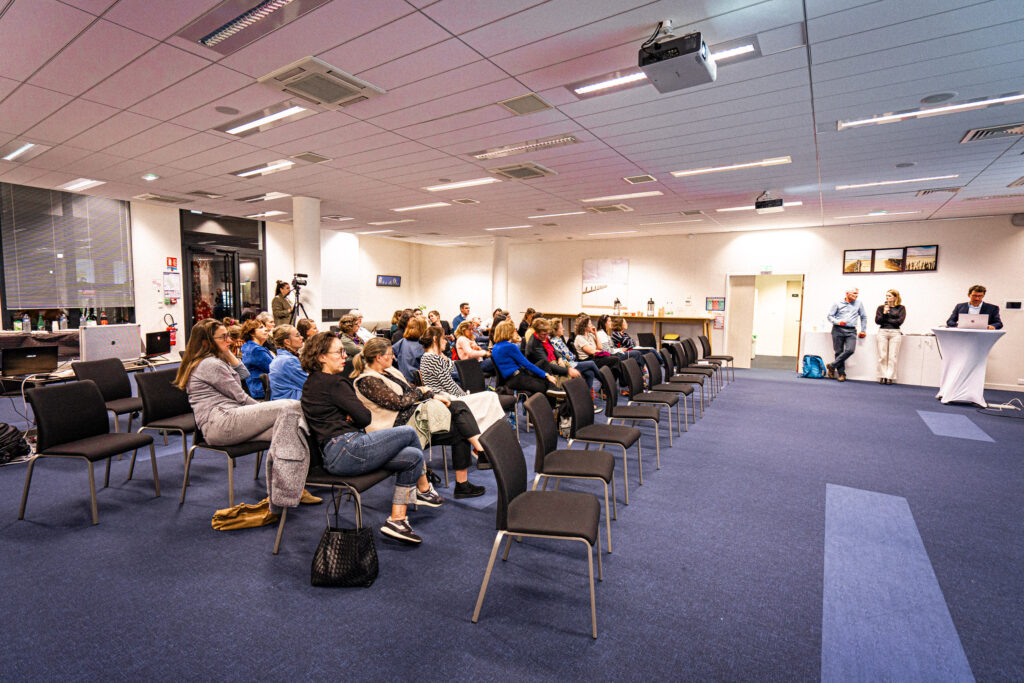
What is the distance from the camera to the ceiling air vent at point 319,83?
3459 mm

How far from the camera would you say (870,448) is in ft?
16.5

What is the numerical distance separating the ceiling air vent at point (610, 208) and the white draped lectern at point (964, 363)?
516 cm

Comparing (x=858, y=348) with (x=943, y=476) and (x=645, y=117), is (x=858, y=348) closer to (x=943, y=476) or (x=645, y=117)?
(x=943, y=476)

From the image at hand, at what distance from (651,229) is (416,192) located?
20.0 feet

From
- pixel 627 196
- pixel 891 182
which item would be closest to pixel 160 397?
pixel 627 196

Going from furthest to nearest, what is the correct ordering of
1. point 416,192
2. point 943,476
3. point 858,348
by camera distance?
1. point 858,348
2. point 416,192
3. point 943,476

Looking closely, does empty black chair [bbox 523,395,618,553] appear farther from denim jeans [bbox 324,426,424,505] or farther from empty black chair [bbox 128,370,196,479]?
empty black chair [bbox 128,370,196,479]

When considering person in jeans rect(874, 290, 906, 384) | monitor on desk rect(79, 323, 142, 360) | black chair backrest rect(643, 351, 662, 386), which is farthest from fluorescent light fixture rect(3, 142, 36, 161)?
person in jeans rect(874, 290, 906, 384)

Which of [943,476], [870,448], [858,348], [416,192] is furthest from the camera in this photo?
[858,348]

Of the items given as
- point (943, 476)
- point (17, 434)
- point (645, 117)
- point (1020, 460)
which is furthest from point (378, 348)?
point (1020, 460)

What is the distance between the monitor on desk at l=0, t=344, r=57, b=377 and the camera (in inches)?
182

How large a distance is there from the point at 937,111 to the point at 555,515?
483 cm

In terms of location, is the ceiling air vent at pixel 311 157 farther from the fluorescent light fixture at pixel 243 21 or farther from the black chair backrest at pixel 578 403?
the black chair backrest at pixel 578 403

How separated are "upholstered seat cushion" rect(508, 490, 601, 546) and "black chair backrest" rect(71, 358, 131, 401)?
14.6 feet
